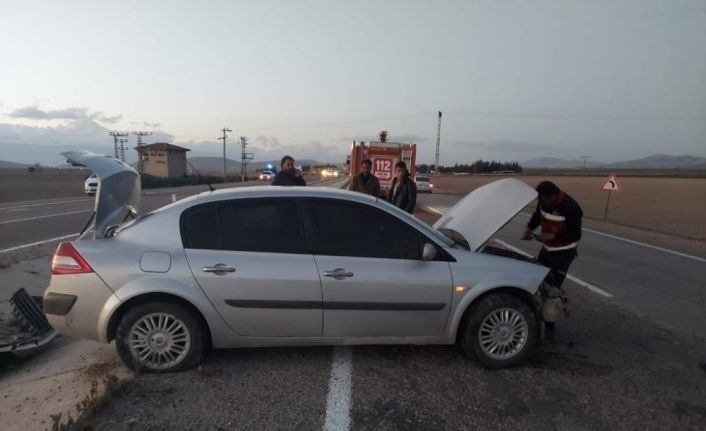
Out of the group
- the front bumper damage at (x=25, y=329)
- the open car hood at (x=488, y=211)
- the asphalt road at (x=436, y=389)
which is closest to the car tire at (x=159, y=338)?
the asphalt road at (x=436, y=389)

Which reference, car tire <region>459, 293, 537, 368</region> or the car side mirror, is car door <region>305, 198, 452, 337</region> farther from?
car tire <region>459, 293, 537, 368</region>

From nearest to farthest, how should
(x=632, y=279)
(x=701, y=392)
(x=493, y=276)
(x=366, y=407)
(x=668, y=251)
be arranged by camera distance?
1. (x=366, y=407)
2. (x=701, y=392)
3. (x=493, y=276)
4. (x=632, y=279)
5. (x=668, y=251)

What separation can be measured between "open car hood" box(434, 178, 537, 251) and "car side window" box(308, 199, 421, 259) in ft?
2.25

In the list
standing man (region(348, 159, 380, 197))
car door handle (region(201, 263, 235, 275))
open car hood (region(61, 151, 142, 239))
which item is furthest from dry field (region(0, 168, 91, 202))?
car door handle (region(201, 263, 235, 275))

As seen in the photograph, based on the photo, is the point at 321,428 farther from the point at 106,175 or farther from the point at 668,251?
the point at 668,251

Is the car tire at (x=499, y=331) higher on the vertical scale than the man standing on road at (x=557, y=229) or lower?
lower

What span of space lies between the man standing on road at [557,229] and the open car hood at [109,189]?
13.3 ft

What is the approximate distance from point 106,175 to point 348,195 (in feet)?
7.61

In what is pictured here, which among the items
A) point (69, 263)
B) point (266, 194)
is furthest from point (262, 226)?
point (69, 263)

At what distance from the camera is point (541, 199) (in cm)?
464

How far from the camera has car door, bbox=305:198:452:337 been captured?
3834 millimetres

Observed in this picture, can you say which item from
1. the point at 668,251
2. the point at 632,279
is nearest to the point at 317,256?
the point at 632,279

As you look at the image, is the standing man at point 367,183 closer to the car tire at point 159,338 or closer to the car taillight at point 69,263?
the car tire at point 159,338

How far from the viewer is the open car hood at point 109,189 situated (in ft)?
14.4
